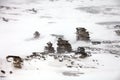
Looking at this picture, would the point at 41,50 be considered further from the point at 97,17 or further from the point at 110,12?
the point at 110,12

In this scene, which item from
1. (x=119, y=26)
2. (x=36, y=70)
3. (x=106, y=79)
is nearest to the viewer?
(x=106, y=79)

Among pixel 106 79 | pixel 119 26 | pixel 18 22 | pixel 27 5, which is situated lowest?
pixel 106 79

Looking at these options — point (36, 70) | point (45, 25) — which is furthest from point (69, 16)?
point (36, 70)

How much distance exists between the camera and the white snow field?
45.1 ft

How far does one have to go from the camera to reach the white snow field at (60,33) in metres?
13.7

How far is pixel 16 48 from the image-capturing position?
59.7 feet

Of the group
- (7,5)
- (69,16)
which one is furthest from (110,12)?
(7,5)

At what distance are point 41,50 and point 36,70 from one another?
13.0ft

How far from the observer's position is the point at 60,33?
71.5 feet

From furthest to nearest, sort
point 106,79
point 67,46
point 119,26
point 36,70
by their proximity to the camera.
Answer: point 119,26 < point 67,46 < point 36,70 < point 106,79

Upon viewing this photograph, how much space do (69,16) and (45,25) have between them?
13.4ft

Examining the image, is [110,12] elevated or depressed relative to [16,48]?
elevated

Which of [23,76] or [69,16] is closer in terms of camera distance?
[23,76]

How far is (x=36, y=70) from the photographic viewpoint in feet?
45.6
